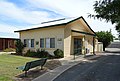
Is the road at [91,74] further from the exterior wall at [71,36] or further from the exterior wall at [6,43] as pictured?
the exterior wall at [6,43]

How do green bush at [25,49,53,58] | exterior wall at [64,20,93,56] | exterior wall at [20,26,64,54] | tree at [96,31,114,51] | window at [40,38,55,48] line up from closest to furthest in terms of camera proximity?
exterior wall at [20,26,64,54] < exterior wall at [64,20,93,56] < green bush at [25,49,53,58] < window at [40,38,55,48] < tree at [96,31,114,51]

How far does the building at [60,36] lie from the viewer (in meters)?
23.3

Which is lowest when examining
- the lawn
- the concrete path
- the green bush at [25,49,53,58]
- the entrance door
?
the concrete path

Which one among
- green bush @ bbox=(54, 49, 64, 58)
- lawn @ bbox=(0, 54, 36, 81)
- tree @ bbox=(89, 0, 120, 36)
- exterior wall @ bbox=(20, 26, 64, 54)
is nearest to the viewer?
lawn @ bbox=(0, 54, 36, 81)

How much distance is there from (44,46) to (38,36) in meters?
1.98

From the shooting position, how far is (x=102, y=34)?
39.7 m

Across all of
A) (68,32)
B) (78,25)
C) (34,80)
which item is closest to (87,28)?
(78,25)

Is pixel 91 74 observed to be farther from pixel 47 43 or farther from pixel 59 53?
pixel 47 43

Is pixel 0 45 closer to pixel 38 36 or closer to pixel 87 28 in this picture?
pixel 38 36

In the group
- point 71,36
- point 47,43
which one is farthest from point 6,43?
point 71,36

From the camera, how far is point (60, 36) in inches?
917

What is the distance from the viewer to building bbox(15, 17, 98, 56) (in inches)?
917

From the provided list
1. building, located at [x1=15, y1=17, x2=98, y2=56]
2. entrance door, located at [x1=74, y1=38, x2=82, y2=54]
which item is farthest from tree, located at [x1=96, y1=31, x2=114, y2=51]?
entrance door, located at [x1=74, y1=38, x2=82, y2=54]

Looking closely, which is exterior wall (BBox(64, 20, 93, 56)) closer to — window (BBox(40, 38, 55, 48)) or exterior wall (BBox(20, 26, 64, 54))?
exterior wall (BBox(20, 26, 64, 54))
